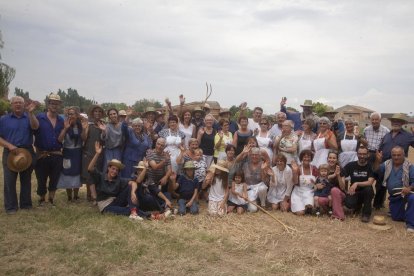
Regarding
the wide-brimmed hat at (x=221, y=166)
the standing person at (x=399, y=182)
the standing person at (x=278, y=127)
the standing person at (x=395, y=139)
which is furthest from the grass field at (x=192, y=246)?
the standing person at (x=278, y=127)

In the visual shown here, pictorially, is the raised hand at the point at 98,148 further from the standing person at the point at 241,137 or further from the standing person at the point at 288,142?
the standing person at the point at 288,142

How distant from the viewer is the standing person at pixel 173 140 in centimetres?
757

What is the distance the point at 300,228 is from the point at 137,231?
2.83 meters

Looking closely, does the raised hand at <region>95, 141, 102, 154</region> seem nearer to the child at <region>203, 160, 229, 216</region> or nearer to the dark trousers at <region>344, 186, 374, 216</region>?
the child at <region>203, 160, 229, 216</region>

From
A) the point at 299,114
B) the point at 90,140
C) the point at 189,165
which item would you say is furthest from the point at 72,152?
the point at 299,114

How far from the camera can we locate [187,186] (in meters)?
7.25

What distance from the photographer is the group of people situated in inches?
254

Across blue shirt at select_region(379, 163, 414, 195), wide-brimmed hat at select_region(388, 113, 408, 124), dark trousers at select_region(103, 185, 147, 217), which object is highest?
wide-brimmed hat at select_region(388, 113, 408, 124)

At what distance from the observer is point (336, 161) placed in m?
6.93

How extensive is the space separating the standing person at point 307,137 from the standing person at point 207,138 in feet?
6.32

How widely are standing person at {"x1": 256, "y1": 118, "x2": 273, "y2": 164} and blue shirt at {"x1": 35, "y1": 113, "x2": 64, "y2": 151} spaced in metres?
4.22

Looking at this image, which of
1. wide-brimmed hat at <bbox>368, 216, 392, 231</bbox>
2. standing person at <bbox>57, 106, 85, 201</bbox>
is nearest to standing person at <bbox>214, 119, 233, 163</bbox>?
standing person at <bbox>57, 106, 85, 201</bbox>

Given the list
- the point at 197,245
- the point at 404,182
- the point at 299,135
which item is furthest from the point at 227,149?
the point at 404,182

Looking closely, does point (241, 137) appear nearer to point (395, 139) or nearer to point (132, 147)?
point (132, 147)
